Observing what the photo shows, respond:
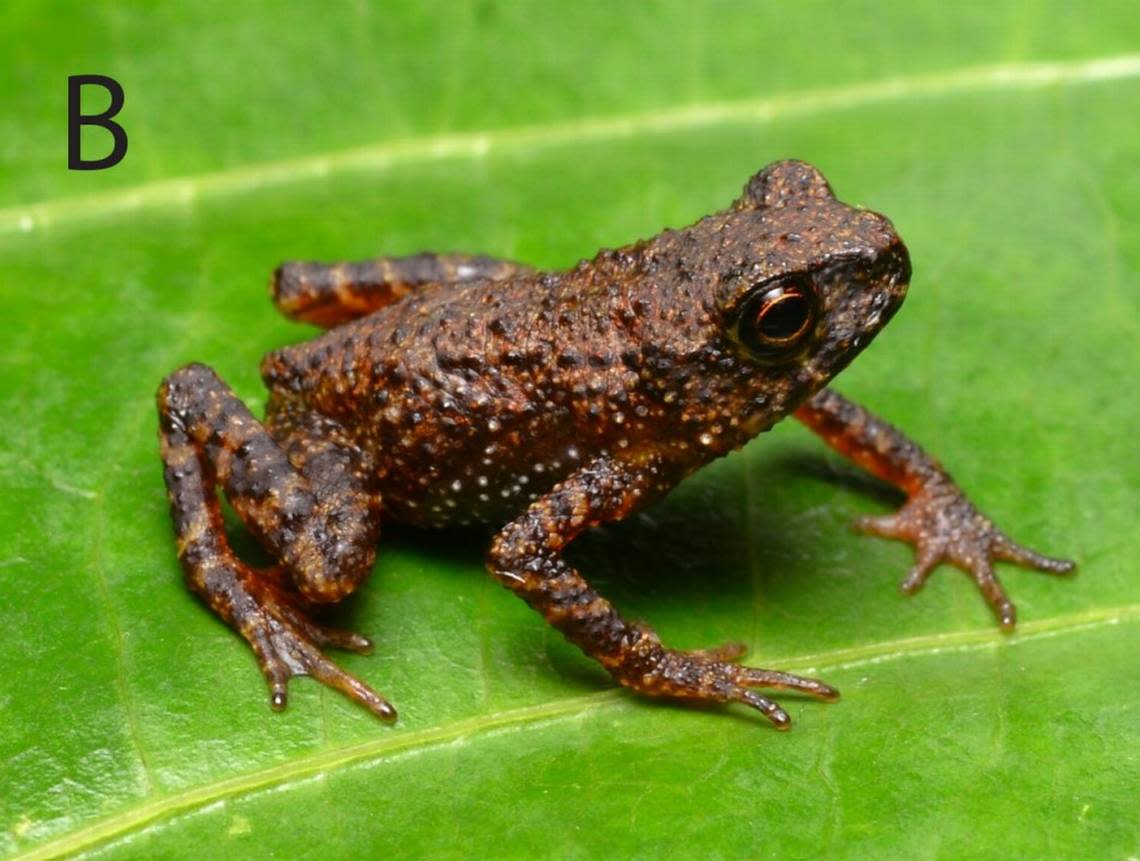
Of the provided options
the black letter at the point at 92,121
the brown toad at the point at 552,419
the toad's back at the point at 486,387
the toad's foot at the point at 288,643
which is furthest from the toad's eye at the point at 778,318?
the black letter at the point at 92,121

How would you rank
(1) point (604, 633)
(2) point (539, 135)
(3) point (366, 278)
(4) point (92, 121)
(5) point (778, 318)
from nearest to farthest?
(5) point (778, 318)
(1) point (604, 633)
(3) point (366, 278)
(4) point (92, 121)
(2) point (539, 135)

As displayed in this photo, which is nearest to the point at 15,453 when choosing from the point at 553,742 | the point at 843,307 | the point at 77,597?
the point at 77,597

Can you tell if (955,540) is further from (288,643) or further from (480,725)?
(288,643)

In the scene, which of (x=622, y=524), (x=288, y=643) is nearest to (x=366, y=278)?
(x=622, y=524)

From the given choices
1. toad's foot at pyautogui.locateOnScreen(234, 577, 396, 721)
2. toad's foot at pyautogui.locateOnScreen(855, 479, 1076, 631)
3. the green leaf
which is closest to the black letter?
the green leaf

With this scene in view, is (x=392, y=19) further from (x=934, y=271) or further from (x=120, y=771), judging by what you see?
(x=120, y=771)

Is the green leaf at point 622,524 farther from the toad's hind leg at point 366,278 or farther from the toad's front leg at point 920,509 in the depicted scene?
the toad's hind leg at point 366,278
